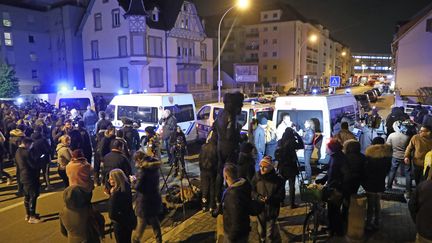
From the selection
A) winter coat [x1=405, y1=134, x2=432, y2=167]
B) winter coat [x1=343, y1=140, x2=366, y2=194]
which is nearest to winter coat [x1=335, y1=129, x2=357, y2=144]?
winter coat [x1=405, y1=134, x2=432, y2=167]

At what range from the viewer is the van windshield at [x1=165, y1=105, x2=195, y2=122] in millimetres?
13039

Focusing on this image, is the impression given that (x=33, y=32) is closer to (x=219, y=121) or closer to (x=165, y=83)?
(x=165, y=83)

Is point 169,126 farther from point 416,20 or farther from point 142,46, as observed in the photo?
point 416,20

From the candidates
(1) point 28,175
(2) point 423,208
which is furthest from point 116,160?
(2) point 423,208

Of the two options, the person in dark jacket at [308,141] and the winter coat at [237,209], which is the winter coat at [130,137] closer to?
the person in dark jacket at [308,141]

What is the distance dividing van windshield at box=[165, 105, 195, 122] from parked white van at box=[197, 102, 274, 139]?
1.95 ft

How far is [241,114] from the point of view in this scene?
473 inches

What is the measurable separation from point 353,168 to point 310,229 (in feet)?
4.30

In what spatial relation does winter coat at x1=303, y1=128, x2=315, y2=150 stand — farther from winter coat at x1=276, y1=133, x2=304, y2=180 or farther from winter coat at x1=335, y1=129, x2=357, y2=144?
winter coat at x1=276, y1=133, x2=304, y2=180

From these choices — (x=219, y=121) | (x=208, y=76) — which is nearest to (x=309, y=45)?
(x=208, y=76)

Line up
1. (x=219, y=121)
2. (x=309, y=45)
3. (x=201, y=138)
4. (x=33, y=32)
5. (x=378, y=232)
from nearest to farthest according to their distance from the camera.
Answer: (x=378, y=232)
(x=219, y=121)
(x=201, y=138)
(x=33, y=32)
(x=309, y=45)

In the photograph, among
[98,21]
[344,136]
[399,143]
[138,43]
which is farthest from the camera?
[98,21]

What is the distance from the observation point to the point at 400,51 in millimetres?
36906

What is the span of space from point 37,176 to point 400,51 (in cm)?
3917
